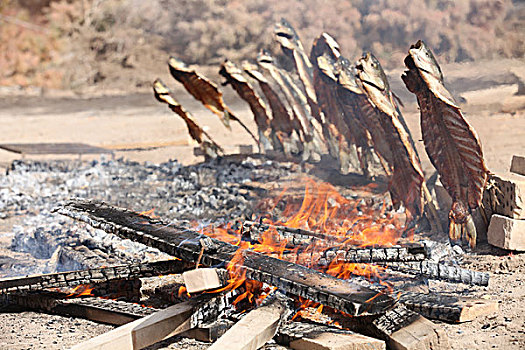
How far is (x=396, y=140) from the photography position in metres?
4.21

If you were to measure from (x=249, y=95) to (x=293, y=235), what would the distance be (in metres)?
4.02

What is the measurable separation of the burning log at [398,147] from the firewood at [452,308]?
5.04 feet

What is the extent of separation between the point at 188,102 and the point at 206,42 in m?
4.69

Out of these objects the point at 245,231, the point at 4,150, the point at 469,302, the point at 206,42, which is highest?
the point at 206,42

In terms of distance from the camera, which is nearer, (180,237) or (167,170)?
(180,237)

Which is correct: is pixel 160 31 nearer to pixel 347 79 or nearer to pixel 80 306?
pixel 347 79

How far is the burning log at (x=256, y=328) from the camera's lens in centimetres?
226

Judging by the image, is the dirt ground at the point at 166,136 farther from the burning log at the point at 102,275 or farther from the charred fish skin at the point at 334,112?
the charred fish skin at the point at 334,112

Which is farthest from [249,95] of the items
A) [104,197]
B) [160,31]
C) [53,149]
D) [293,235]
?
[160,31]

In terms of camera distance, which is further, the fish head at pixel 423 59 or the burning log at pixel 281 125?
the burning log at pixel 281 125

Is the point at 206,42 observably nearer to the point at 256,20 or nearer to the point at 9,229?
the point at 256,20

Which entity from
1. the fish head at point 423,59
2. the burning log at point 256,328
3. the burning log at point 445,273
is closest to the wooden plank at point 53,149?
the fish head at point 423,59

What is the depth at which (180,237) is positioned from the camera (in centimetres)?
298

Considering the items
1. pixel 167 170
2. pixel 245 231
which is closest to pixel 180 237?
pixel 245 231
